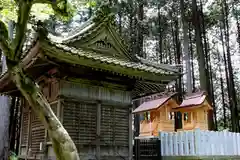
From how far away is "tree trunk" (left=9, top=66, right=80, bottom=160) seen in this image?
4.40 metres

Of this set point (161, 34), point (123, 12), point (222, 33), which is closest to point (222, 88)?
point (222, 33)

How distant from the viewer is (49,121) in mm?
4559

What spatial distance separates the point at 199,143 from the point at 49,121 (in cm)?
491

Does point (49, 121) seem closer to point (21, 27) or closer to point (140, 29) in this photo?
point (21, 27)

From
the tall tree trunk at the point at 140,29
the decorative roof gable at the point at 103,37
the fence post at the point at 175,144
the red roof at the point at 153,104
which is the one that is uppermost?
the tall tree trunk at the point at 140,29

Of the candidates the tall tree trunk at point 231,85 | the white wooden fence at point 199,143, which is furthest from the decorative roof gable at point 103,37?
the tall tree trunk at point 231,85

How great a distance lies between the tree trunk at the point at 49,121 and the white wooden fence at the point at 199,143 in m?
4.50

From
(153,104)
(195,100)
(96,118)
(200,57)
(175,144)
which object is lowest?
(175,144)

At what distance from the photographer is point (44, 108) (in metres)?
4.62

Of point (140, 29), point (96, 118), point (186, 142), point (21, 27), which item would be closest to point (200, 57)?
point (140, 29)

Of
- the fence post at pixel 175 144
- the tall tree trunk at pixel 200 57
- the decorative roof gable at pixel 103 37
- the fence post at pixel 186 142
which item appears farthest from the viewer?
the tall tree trunk at pixel 200 57

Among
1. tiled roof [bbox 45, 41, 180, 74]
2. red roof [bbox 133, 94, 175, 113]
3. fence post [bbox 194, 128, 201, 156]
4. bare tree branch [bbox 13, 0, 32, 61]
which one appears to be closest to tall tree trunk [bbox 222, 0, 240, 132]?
red roof [bbox 133, 94, 175, 113]

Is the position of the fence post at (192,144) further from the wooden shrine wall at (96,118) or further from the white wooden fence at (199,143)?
the wooden shrine wall at (96,118)

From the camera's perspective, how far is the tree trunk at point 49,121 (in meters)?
4.40
